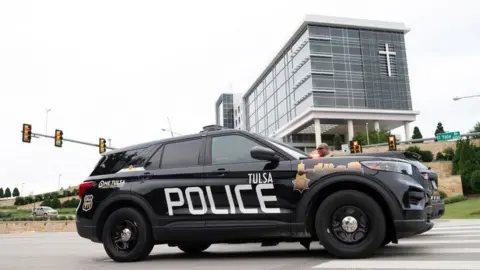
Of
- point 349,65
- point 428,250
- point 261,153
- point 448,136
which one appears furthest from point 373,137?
point 261,153

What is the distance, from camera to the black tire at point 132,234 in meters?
6.59

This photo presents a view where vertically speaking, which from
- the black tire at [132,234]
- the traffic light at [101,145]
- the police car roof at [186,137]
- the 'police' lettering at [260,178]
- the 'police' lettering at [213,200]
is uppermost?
the traffic light at [101,145]

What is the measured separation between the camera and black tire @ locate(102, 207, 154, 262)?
21.6ft

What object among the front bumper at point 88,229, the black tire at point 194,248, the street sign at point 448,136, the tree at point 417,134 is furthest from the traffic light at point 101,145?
the tree at point 417,134

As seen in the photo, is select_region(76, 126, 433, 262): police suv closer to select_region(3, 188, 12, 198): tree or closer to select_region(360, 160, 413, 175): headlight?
select_region(360, 160, 413, 175): headlight

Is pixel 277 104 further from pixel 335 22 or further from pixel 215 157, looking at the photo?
pixel 215 157

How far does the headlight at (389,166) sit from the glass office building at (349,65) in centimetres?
6575

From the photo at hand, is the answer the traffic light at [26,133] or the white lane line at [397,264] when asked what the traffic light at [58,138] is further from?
the white lane line at [397,264]

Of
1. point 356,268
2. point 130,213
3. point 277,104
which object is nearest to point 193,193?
point 130,213

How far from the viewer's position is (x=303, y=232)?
573 centimetres

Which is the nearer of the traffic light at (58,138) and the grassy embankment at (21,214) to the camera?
the traffic light at (58,138)

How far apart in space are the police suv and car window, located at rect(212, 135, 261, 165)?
1cm

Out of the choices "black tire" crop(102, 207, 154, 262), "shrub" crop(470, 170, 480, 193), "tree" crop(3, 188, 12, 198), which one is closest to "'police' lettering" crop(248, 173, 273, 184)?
"black tire" crop(102, 207, 154, 262)

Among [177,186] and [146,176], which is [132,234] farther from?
[177,186]
